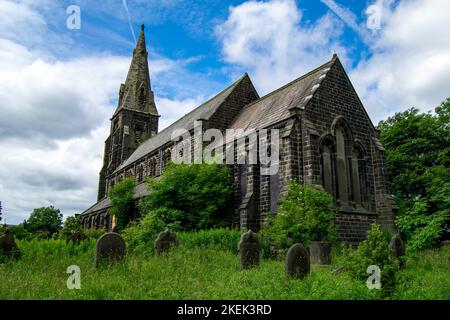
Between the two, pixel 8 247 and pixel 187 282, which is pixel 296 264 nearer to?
pixel 187 282

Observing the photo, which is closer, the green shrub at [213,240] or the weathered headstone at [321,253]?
the weathered headstone at [321,253]

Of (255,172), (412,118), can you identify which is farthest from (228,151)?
(412,118)

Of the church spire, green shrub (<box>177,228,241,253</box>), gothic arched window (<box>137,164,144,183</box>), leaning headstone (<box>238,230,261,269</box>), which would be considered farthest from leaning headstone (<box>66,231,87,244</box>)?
the church spire

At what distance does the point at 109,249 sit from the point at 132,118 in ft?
125

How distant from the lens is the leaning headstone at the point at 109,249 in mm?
9445

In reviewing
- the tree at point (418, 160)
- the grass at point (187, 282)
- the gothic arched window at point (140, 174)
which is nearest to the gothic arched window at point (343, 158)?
the tree at point (418, 160)

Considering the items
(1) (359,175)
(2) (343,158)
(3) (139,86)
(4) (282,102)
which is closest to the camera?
Answer: (2) (343,158)

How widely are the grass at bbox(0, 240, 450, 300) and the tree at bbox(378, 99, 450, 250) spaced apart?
944cm

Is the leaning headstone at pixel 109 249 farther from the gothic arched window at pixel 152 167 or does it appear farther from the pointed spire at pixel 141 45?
the pointed spire at pixel 141 45

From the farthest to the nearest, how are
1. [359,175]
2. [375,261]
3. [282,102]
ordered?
A: [282,102] < [359,175] < [375,261]

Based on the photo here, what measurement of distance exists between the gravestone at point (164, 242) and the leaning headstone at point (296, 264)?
16.1 ft

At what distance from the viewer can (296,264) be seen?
848 centimetres

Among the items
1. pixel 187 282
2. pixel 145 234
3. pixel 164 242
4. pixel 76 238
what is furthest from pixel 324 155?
pixel 76 238
